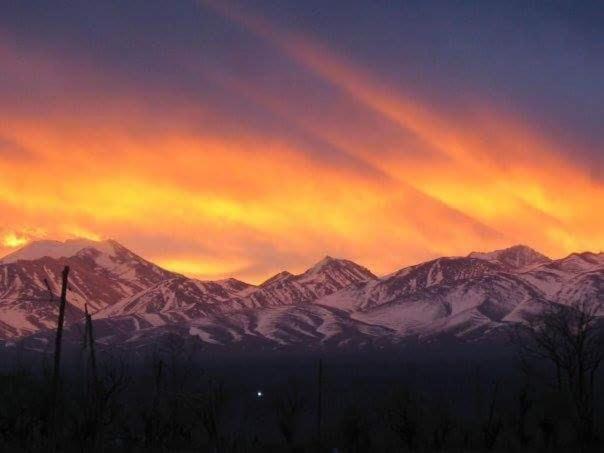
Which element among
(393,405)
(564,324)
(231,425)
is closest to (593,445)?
(564,324)

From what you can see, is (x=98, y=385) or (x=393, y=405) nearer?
(x=98, y=385)

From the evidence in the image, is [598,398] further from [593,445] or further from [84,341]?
[84,341]

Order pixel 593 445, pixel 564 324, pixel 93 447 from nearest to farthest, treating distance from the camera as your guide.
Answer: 1. pixel 93 447
2. pixel 593 445
3. pixel 564 324

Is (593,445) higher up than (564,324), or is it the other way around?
(564,324)

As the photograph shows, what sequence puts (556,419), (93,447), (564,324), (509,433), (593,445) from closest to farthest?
(93,447), (593,445), (564,324), (556,419), (509,433)

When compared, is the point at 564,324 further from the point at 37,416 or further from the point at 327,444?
the point at 37,416

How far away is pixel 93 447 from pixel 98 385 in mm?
4020

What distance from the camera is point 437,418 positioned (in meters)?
81.6

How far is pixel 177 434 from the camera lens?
72312 millimetres

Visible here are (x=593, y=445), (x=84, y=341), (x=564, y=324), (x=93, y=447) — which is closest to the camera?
(x=84, y=341)

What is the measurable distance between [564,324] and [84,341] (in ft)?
139

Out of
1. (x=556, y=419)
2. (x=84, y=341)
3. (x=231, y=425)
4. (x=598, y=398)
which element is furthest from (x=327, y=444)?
(x=598, y=398)

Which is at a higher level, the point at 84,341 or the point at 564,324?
the point at 564,324

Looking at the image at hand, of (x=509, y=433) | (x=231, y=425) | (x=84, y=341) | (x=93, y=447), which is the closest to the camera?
(x=84, y=341)
